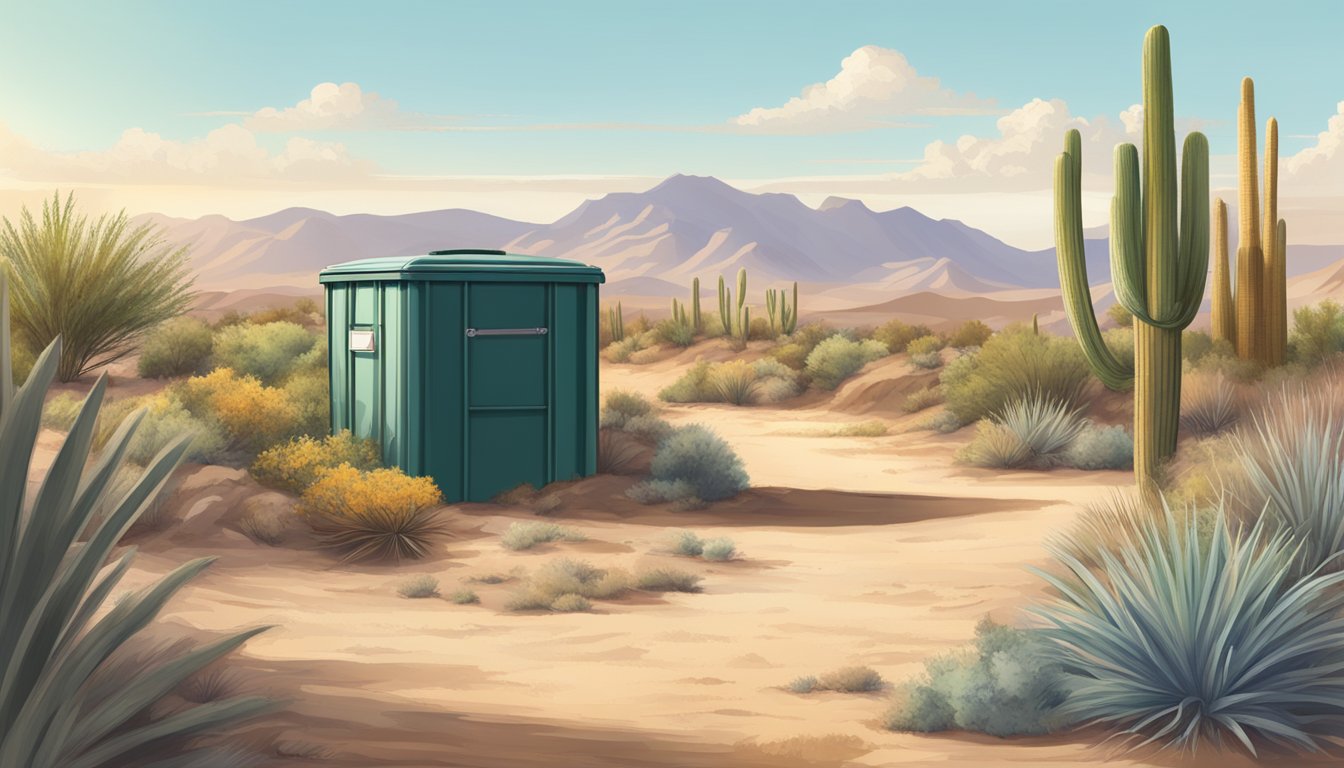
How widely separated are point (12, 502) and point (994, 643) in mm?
4011

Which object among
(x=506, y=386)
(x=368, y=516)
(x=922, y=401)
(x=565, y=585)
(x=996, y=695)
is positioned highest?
(x=506, y=386)

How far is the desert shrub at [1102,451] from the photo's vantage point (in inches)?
659

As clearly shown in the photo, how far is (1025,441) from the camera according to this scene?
17.2 meters

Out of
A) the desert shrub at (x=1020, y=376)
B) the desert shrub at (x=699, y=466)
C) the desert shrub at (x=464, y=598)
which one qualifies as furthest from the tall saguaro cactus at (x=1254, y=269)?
the desert shrub at (x=464, y=598)

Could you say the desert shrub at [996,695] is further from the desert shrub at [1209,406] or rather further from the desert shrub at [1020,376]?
the desert shrub at [1020,376]

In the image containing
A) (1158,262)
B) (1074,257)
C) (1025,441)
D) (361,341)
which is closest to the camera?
(1158,262)

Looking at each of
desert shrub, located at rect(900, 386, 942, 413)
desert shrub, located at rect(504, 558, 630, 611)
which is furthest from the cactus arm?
desert shrub, located at rect(900, 386, 942, 413)

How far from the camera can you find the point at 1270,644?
6016mm

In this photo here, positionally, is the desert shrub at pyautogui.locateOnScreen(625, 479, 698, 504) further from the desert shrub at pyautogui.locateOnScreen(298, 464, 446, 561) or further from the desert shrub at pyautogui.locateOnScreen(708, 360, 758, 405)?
the desert shrub at pyautogui.locateOnScreen(708, 360, 758, 405)

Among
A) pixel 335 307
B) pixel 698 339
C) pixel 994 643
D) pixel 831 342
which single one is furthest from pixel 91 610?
pixel 698 339

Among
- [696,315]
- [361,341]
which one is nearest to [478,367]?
[361,341]

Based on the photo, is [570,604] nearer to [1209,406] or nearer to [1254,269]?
[1209,406]

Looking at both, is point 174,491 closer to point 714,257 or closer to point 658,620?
point 658,620

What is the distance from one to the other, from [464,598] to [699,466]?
459 cm
